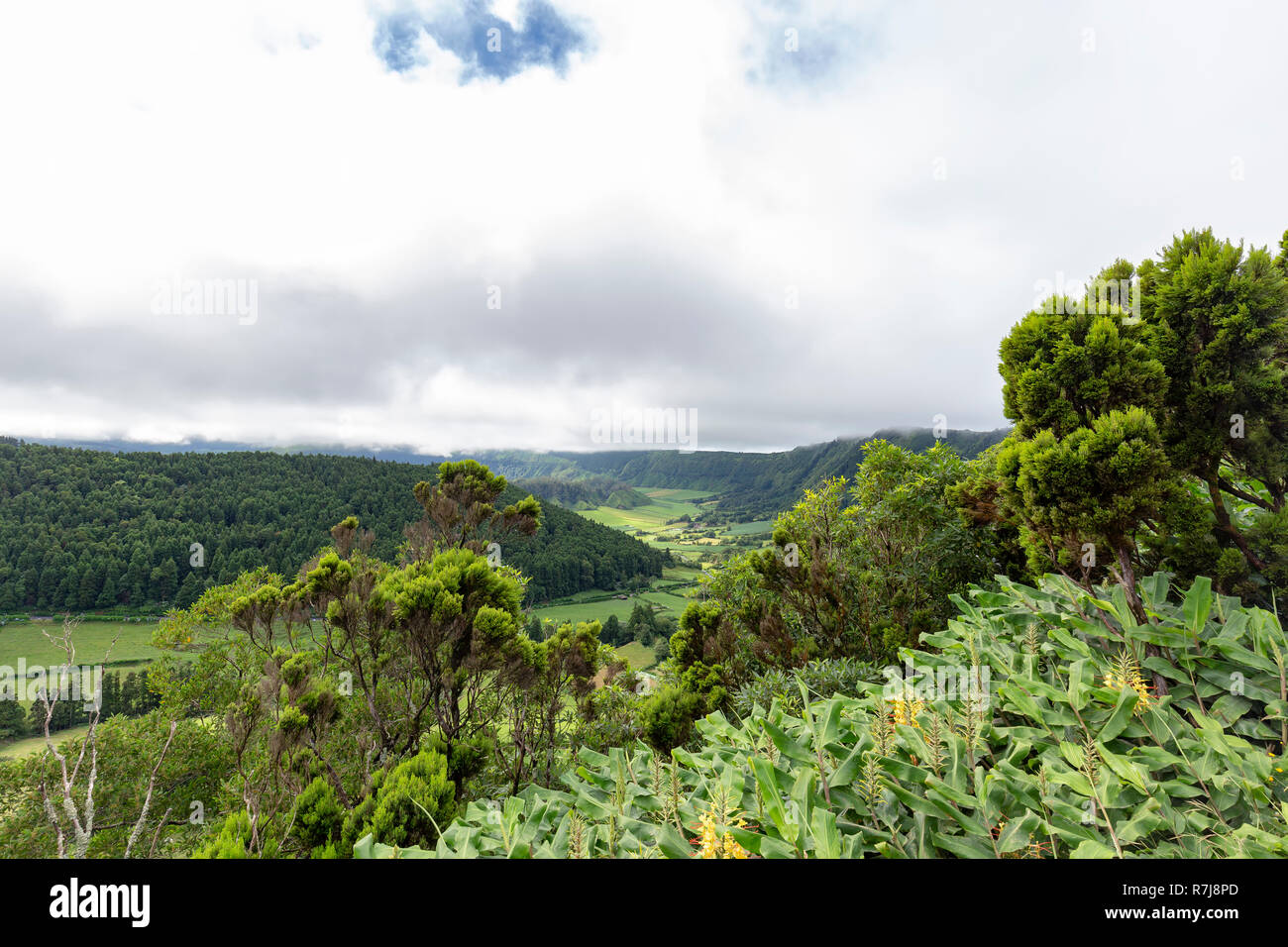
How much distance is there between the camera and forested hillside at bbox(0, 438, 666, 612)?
61.6 meters

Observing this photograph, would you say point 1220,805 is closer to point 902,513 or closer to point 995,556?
point 995,556

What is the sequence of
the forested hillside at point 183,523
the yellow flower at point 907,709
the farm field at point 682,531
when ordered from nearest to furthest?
the yellow flower at point 907,709 → the forested hillside at point 183,523 → the farm field at point 682,531

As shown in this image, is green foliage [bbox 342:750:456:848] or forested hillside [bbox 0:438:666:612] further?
forested hillside [bbox 0:438:666:612]

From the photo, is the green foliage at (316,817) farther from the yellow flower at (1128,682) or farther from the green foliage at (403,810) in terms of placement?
the yellow flower at (1128,682)

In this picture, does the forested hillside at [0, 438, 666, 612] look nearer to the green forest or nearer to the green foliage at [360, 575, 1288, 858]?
the green forest

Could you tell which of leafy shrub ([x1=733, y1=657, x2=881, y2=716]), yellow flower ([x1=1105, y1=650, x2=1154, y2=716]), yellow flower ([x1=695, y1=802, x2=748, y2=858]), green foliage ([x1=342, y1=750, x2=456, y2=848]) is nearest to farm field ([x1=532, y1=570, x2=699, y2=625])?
leafy shrub ([x1=733, y1=657, x2=881, y2=716])

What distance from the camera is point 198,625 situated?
12.1 meters

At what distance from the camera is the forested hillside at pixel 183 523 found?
61.6 metres

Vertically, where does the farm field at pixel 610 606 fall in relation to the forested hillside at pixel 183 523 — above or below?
below

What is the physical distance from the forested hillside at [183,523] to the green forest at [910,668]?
1971 inches

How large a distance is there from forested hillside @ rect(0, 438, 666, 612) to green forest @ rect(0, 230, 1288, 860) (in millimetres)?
50051

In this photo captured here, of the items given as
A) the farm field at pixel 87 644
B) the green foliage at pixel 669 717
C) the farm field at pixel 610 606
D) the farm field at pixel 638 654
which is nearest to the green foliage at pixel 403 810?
the green foliage at pixel 669 717

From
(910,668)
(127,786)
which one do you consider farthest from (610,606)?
(910,668)
